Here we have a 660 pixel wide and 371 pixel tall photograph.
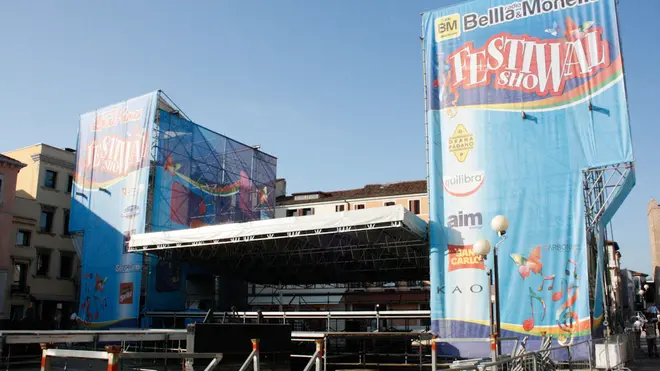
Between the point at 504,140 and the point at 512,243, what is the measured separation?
13.4 ft

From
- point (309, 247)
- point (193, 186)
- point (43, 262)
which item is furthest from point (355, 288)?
point (43, 262)

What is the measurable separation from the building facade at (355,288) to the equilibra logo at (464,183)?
2312cm

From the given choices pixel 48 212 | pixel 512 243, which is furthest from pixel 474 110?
pixel 48 212

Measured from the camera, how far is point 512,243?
22.8m

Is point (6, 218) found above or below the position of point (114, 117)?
below

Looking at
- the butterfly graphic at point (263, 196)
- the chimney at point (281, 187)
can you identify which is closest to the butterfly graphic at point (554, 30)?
the butterfly graphic at point (263, 196)

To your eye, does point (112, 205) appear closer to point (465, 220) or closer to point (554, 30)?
point (465, 220)

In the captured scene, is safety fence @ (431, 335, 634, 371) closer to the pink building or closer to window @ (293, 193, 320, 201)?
the pink building

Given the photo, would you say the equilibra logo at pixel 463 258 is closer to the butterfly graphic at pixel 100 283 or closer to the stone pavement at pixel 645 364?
the stone pavement at pixel 645 364

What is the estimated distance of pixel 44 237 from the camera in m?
43.4

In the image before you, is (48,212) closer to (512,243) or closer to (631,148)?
(512,243)

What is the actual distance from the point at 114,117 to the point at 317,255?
15.6 metres

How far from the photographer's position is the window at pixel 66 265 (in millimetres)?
44634

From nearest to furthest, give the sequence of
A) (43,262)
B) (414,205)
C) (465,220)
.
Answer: (465,220), (43,262), (414,205)
